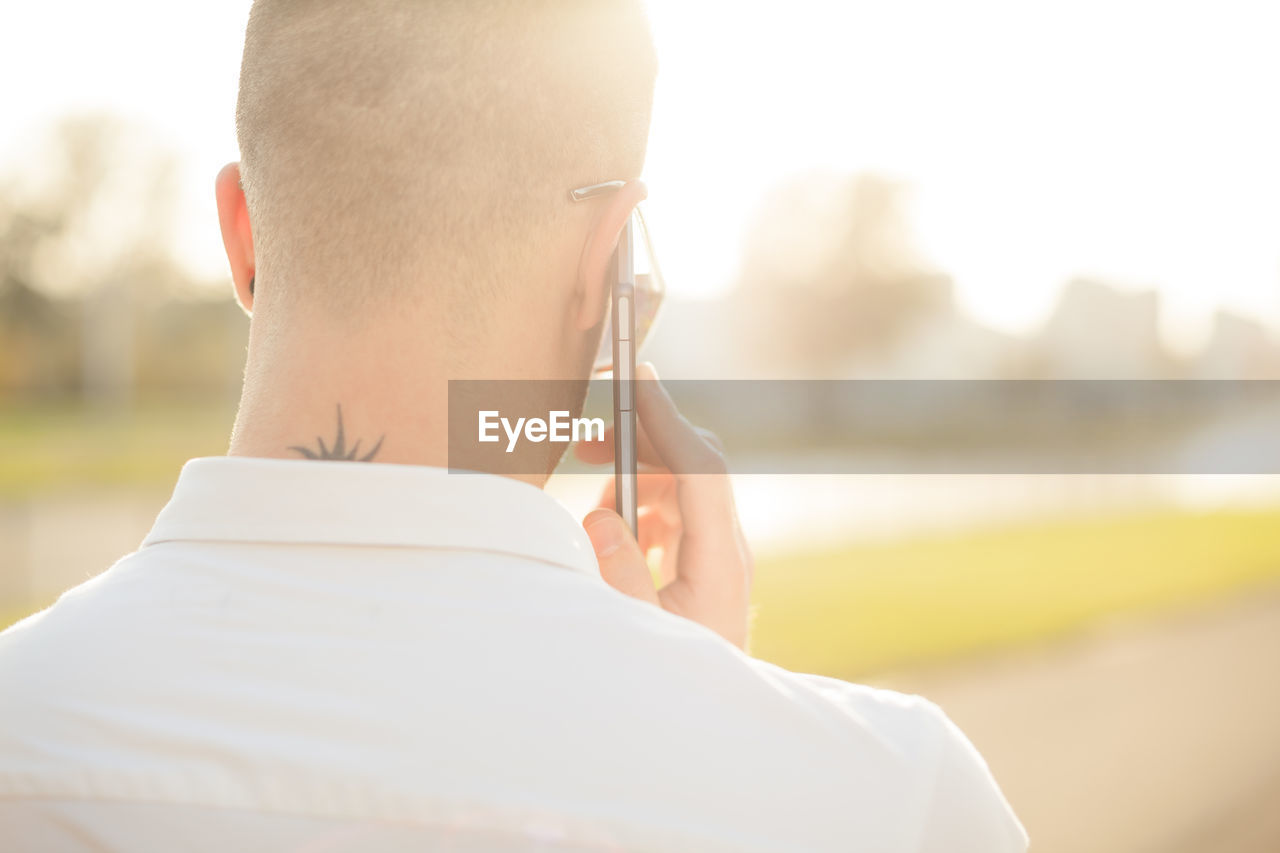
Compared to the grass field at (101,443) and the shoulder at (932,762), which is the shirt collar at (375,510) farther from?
the grass field at (101,443)

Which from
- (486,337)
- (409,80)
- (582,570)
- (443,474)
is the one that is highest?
(409,80)

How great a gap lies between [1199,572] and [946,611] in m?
6.02

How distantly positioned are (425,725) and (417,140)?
2.56ft

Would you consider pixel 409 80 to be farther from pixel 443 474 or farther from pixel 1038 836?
pixel 1038 836

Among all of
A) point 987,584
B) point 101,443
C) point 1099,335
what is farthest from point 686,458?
point 1099,335

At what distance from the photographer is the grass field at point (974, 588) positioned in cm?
891

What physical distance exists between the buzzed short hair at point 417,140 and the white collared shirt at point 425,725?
0.36 metres

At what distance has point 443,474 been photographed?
134 cm

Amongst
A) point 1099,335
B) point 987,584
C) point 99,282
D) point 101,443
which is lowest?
point 101,443

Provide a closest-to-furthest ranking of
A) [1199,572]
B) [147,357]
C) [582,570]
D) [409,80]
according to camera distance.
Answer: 1. [582,570]
2. [409,80]
3. [1199,572]
4. [147,357]

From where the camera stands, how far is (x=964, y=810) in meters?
1.24

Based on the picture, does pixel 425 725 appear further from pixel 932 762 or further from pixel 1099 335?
pixel 1099 335

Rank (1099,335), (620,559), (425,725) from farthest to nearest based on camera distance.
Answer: (1099,335), (620,559), (425,725)

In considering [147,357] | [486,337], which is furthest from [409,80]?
[147,357]
